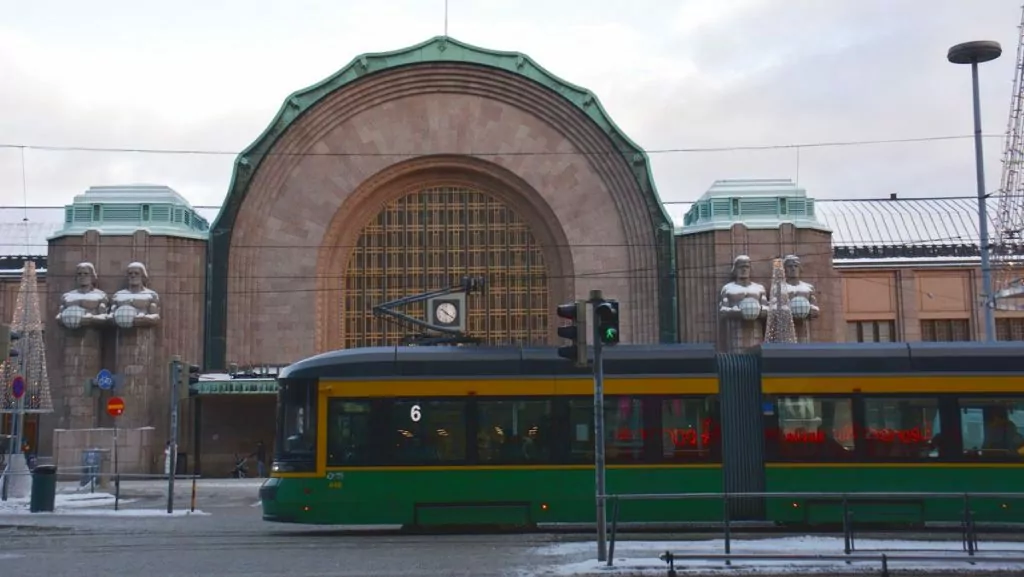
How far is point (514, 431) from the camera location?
18.6 m

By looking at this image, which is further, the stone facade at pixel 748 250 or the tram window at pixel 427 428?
the stone facade at pixel 748 250

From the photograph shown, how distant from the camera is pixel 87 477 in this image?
3033 cm

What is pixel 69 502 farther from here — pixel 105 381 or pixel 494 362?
pixel 494 362

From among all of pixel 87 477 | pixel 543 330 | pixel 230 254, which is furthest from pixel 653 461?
pixel 230 254

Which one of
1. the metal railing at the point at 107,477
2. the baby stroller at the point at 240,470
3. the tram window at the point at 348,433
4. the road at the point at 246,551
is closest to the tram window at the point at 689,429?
the road at the point at 246,551

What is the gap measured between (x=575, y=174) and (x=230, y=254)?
12.6 m

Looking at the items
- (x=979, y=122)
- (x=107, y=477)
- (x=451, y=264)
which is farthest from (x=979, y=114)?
(x=107, y=477)

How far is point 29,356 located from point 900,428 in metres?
23.7

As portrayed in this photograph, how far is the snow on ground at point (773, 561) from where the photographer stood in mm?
13578

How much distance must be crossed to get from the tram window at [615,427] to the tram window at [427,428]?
192 cm

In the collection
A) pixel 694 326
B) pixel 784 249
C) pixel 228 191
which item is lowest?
pixel 694 326

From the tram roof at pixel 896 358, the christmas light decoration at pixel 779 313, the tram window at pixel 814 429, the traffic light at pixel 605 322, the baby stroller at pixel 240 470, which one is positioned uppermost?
the christmas light decoration at pixel 779 313

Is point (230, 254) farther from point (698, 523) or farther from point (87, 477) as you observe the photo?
point (698, 523)

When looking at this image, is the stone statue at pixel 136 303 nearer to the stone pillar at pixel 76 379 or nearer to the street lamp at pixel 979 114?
the stone pillar at pixel 76 379
